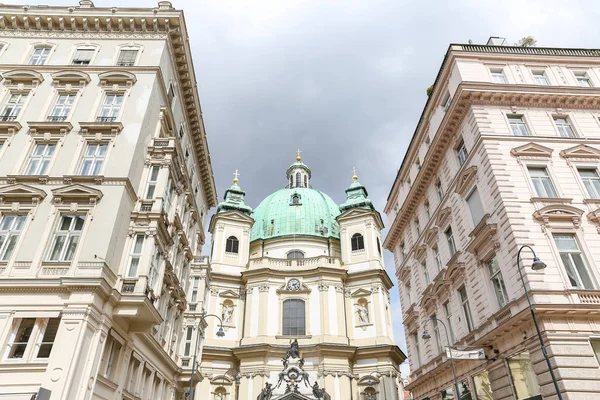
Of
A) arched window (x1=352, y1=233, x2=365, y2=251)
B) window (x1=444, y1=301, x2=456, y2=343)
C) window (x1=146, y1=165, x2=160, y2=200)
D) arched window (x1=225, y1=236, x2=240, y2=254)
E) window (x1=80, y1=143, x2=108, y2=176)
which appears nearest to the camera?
window (x1=80, y1=143, x2=108, y2=176)

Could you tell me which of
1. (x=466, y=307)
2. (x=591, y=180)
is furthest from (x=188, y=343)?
(x=591, y=180)

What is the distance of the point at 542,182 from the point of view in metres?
20.9

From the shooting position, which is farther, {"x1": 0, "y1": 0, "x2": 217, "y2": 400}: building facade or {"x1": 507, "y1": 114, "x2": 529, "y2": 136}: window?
{"x1": 507, "y1": 114, "x2": 529, "y2": 136}: window

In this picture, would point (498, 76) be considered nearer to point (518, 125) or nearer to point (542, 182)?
point (518, 125)

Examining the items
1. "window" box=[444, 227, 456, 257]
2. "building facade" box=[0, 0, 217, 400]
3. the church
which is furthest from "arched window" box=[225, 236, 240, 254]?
"window" box=[444, 227, 456, 257]

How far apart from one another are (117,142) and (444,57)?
A: 800 inches

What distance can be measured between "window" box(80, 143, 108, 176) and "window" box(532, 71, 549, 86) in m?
24.8

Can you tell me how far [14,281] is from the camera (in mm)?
16766

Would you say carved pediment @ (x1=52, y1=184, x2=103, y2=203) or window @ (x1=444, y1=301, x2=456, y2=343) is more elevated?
carved pediment @ (x1=52, y1=184, x2=103, y2=203)

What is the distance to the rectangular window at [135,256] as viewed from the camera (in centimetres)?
1940

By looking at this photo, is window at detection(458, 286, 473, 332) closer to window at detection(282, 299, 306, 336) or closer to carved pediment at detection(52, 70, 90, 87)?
carved pediment at detection(52, 70, 90, 87)

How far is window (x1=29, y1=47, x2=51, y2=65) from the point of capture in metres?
24.7

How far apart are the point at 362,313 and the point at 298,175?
32072 millimetres

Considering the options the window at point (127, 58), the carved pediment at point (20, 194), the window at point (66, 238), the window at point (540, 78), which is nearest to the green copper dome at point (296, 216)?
the window at point (127, 58)
